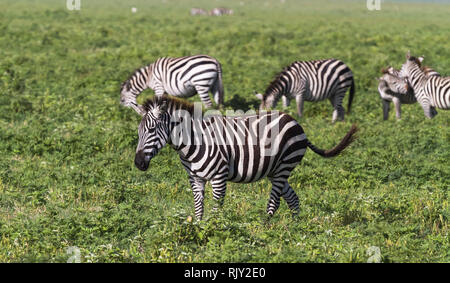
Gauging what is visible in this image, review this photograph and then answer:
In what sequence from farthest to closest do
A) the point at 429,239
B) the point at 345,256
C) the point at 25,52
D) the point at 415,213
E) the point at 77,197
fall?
the point at 25,52 < the point at 77,197 < the point at 415,213 < the point at 429,239 < the point at 345,256

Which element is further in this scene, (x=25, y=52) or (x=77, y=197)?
(x=25, y=52)

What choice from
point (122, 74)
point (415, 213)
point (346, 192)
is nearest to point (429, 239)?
point (415, 213)

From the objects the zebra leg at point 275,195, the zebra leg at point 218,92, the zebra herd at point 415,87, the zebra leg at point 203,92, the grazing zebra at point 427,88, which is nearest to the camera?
the zebra leg at point 275,195

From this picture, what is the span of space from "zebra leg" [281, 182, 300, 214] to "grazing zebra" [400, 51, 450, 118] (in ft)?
25.4

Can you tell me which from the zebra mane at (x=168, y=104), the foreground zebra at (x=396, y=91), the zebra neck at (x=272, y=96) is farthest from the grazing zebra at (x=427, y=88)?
the zebra mane at (x=168, y=104)

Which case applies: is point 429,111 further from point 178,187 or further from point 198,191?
point 198,191

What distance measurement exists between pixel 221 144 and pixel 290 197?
1.45 meters

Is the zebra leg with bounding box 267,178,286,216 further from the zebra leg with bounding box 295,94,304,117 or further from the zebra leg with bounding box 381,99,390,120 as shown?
the zebra leg with bounding box 381,99,390,120

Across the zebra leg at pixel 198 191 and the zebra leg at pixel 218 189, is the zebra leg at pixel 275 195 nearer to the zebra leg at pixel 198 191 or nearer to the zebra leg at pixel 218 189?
the zebra leg at pixel 218 189

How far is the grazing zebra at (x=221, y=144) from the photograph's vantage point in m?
8.02

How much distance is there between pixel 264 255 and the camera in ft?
22.0

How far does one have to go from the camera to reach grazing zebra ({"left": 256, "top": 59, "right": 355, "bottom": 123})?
1594 centimetres
